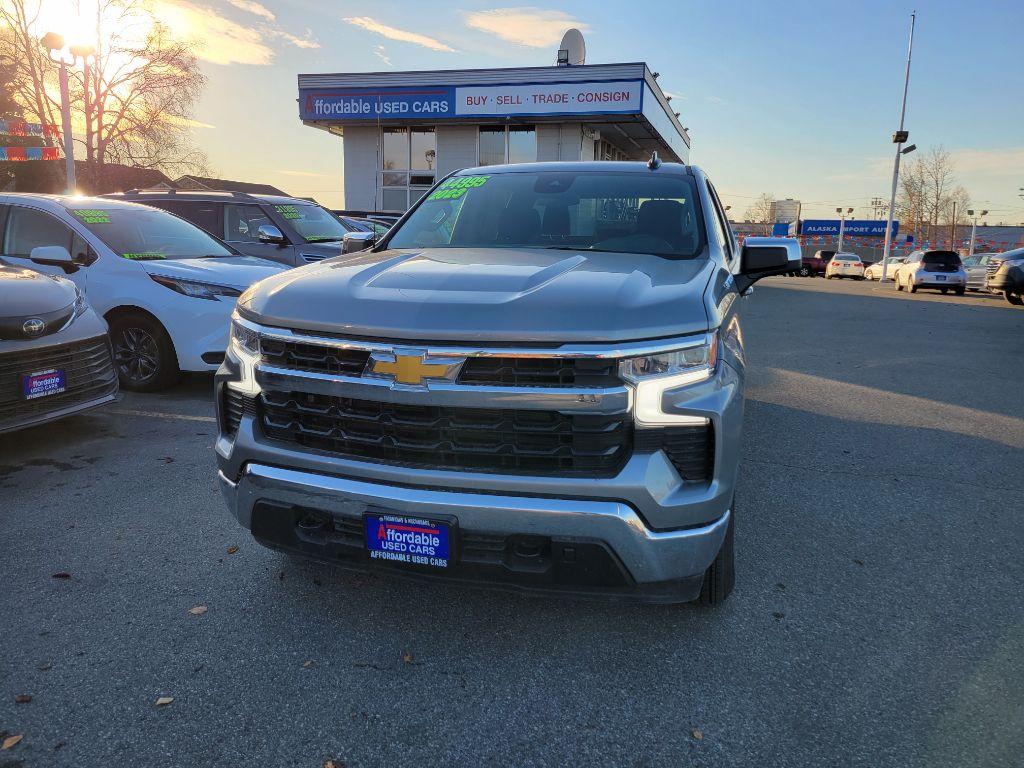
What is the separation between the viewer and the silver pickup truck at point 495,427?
2178 mm

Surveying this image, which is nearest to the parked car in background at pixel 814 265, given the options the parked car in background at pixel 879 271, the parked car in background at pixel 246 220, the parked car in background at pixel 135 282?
the parked car in background at pixel 879 271

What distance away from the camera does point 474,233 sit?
375cm

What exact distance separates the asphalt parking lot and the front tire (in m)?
1.92

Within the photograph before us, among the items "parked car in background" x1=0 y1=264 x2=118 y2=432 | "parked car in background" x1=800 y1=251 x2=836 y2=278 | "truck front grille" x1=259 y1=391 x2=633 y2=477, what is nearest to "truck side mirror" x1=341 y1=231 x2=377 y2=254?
"truck front grille" x1=259 y1=391 x2=633 y2=477

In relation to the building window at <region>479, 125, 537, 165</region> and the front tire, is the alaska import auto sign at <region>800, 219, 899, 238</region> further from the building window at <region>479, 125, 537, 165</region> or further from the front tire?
the front tire

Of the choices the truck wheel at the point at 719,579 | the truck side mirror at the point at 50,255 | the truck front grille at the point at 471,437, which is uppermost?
the truck side mirror at the point at 50,255

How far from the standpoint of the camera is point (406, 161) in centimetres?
Result: 2605

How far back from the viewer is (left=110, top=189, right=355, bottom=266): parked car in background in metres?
9.50

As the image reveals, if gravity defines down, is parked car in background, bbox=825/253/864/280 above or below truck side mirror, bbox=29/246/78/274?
below

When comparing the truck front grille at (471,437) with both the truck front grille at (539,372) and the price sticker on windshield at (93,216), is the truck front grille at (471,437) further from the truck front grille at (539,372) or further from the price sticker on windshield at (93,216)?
the price sticker on windshield at (93,216)

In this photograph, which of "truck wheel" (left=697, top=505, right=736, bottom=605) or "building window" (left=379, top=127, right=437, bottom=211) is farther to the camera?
"building window" (left=379, top=127, right=437, bottom=211)

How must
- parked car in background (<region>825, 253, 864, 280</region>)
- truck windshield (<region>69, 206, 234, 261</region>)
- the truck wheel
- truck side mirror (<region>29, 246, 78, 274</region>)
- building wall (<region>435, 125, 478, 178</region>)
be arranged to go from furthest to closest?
parked car in background (<region>825, 253, 864, 280</region>)
building wall (<region>435, 125, 478, 178</region>)
truck windshield (<region>69, 206, 234, 261</region>)
truck side mirror (<region>29, 246, 78, 274</region>)
the truck wheel

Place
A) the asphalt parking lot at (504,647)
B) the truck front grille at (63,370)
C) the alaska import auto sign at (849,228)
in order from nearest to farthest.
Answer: the asphalt parking lot at (504,647)
the truck front grille at (63,370)
the alaska import auto sign at (849,228)

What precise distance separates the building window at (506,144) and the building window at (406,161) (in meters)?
1.99
